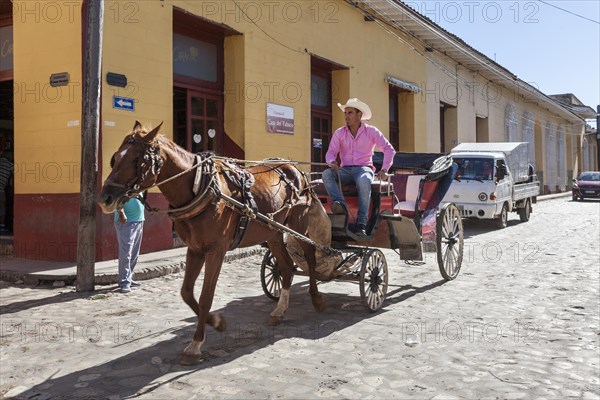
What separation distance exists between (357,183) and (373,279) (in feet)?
3.65

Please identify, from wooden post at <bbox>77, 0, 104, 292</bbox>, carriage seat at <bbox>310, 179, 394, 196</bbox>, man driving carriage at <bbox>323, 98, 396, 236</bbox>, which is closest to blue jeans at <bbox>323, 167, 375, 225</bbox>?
man driving carriage at <bbox>323, 98, 396, 236</bbox>

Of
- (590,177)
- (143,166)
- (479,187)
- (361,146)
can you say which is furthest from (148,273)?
Result: (590,177)

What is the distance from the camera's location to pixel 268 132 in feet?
42.1

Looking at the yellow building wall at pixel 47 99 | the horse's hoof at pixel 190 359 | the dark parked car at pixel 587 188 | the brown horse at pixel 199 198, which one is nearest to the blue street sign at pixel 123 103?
the yellow building wall at pixel 47 99

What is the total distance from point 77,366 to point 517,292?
5360mm

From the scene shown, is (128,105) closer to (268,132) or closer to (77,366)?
(268,132)

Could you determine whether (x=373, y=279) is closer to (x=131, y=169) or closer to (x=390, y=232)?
(x=390, y=232)

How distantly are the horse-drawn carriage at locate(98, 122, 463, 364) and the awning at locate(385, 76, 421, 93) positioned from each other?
9700 mm

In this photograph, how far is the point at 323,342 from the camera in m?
5.13

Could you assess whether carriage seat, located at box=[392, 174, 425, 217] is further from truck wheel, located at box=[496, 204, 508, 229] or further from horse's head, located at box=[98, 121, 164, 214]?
truck wheel, located at box=[496, 204, 508, 229]

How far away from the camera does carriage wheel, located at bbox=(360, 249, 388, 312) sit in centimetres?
607

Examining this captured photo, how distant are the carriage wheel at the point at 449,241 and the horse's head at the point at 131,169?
4.76 meters

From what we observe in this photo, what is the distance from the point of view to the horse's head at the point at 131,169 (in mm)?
4074

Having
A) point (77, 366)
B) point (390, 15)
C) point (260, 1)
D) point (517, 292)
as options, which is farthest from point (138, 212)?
point (390, 15)
